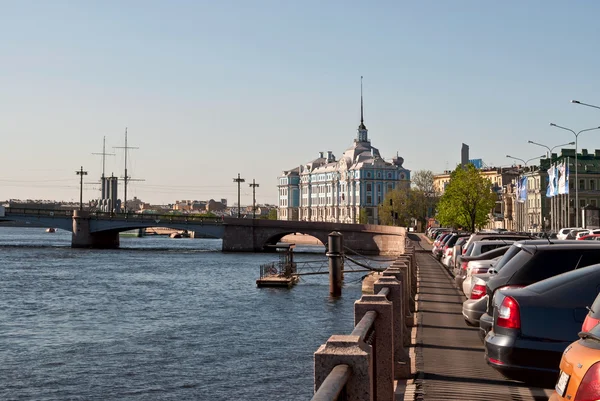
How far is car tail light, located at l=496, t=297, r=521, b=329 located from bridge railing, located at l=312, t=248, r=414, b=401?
126cm

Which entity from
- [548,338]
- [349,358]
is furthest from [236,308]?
[349,358]

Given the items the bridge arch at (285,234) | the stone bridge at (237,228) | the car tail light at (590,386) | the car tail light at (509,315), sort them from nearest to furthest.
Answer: the car tail light at (590,386) → the car tail light at (509,315) → the stone bridge at (237,228) → the bridge arch at (285,234)

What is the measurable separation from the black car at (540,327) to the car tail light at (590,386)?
3933mm

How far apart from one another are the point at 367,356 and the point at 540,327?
431 cm

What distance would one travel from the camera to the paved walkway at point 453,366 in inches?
477

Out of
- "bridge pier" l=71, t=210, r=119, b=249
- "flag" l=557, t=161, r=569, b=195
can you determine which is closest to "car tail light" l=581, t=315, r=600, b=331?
"flag" l=557, t=161, r=569, b=195

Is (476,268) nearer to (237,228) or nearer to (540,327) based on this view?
(540,327)

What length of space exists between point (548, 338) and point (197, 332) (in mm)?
26834

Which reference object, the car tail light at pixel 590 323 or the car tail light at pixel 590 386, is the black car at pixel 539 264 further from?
the car tail light at pixel 590 386

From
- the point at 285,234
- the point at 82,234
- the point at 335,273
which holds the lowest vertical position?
the point at 335,273

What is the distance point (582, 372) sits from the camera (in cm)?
674

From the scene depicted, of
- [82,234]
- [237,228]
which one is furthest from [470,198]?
[82,234]

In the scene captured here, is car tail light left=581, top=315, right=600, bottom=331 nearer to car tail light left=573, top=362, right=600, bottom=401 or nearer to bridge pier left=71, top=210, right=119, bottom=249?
car tail light left=573, top=362, right=600, bottom=401

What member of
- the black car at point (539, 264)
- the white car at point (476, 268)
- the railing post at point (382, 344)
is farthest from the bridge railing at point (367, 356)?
the white car at point (476, 268)
